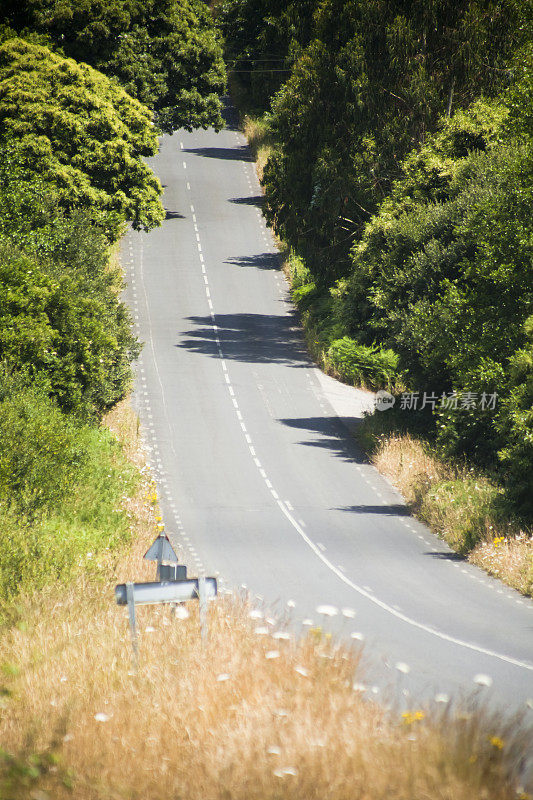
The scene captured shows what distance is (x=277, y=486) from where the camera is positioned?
2803 cm

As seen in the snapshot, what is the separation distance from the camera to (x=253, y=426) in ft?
112

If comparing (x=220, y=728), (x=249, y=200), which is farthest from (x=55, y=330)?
(x=249, y=200)

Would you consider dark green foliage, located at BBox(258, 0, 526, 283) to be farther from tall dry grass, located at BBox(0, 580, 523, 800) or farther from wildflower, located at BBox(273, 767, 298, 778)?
wildflower, located at BBox(273, 767, 298, 778)

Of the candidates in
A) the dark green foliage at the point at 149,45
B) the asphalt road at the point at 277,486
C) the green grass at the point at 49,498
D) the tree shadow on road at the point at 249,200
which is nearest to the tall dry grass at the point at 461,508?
the asphalt road at the point at 277,486

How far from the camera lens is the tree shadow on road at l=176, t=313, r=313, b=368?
140 feet

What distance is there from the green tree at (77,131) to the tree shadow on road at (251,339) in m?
6.07

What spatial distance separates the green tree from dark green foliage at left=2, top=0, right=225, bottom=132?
3947mm

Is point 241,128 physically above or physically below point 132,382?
above

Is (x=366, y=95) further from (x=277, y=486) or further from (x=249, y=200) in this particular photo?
(x=249, y=200)

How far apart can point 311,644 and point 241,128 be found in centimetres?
8430

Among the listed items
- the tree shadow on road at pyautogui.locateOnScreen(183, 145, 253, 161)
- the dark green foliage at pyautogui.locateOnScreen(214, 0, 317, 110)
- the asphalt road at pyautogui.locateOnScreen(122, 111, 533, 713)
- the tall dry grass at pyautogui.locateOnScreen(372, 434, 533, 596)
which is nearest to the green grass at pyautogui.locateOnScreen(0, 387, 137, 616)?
the asphalt road at pyautogui.locateOnScreen(122, 111, 533, 713)

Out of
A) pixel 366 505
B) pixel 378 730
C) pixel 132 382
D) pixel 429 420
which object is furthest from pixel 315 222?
pixel 378 730

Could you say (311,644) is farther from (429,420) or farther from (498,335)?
(429,420)

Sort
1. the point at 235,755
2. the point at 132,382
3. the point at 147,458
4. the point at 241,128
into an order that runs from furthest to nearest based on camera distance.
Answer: the point at 241,128 → the point at 132,382 → the point at 147,458 → the point at 235,755
